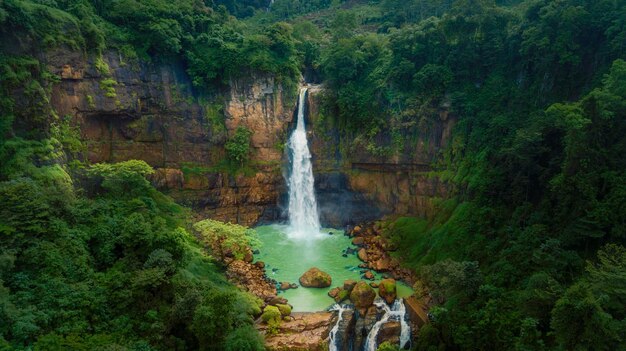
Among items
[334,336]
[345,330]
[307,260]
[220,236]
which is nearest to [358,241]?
[307,260]

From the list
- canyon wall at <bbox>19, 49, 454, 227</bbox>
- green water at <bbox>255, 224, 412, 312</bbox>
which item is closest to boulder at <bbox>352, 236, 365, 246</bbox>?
green water at <bbox>255, 224, 412, 312</bbox>

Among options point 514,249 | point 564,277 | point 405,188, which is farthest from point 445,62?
point 564,277

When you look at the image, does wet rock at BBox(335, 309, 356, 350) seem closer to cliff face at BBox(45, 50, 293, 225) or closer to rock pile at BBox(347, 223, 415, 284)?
rock pile at BBox(347, 223, 415, 284)

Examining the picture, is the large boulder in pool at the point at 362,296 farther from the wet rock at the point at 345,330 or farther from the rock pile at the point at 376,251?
the rock pile at the point at 376,251

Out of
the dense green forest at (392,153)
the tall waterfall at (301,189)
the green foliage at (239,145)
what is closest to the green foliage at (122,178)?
the dense green forest at (392,153)

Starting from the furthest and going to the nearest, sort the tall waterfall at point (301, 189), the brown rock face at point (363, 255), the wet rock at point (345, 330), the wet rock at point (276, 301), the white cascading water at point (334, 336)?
the tall waterfall at point (301, 189) < the brown rock face at point (363, 255) < the wet rock at point (276, 301) < the wet rock at point (345, 330) < the white cascading water at point (334, 336)
